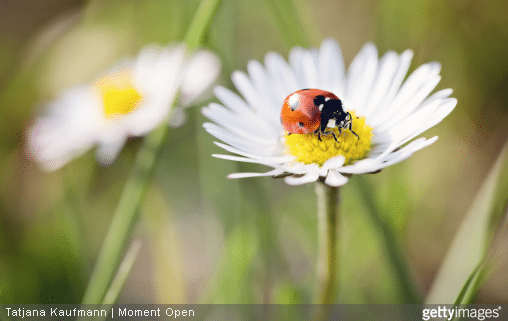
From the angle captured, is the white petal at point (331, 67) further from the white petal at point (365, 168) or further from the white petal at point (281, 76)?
the white petal at point (365, 168)

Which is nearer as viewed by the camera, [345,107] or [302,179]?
[302,179]

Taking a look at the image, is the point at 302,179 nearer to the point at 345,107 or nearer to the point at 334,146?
the point at 334,146

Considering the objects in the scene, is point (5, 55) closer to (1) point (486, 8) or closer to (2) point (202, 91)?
(2) point (202, 91)

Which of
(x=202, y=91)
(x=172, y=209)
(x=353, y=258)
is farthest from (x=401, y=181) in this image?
(x=172, y=209)
